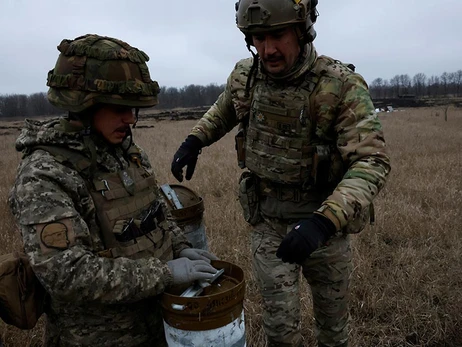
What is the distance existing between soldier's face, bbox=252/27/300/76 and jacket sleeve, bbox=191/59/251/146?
1.24 feet

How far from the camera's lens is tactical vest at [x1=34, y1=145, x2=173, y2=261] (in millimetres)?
2047

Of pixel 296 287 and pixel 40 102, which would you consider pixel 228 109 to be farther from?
pixel 40 102

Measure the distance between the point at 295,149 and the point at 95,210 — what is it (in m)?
1.33

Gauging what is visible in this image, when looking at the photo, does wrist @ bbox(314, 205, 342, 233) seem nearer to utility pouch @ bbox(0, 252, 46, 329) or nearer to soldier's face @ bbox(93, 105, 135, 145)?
soldier's face @ bbox(93, 105, 135, 145)

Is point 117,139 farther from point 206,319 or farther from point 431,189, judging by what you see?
point 431,189

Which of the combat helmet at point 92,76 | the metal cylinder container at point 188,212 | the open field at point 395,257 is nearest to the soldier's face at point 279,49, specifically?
the combat helmet at point 92,76

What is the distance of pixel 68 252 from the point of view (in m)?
1.78

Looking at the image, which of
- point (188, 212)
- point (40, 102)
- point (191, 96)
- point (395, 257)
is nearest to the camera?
point (188, 212)

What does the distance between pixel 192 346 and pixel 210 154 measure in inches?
408

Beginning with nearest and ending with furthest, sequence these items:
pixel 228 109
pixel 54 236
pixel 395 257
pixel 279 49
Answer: pixel 54 236
pixel 279 49
pixel 228 109
pixel 395 257

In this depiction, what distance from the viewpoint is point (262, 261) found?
300cm

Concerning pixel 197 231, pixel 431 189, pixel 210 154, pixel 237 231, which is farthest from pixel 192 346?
pixel 210 154

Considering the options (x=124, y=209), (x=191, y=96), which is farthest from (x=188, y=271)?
(x=191, y=96)

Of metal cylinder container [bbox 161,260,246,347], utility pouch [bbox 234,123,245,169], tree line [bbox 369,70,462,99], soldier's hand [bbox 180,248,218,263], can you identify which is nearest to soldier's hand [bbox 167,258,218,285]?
metal cylinder container [bbox 161,260,246,347]
